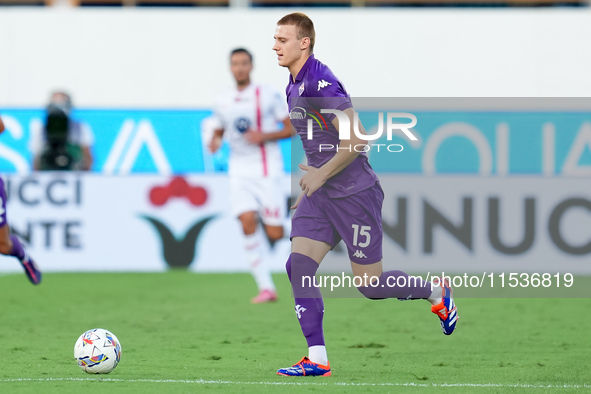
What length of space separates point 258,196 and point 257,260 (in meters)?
0.63

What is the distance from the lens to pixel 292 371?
5.70 metres

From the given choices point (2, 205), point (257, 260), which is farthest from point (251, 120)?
point (2, 205)

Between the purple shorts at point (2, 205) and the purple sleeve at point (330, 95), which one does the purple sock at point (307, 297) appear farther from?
the purple shorts at point (2, 205)

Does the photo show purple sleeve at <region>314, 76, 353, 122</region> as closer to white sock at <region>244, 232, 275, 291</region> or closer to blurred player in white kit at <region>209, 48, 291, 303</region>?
blurred player in white kit at <region>209, 48, 291, 303</region>

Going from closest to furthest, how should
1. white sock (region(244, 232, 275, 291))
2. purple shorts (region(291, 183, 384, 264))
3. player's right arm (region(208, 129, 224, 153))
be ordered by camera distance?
1. purple shorts (region(291, 183, 384, 264))
2. white sock (region(244, 232, 275, 291))
3. player's right arm (region(208, 129, 224, 153))

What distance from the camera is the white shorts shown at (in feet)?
33.1

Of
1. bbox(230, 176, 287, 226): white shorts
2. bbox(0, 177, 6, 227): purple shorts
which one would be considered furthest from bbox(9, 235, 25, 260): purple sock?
bbox(230, 176, 287, 226): white shorts

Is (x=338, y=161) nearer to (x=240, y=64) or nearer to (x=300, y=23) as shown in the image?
(x=300, y=23)

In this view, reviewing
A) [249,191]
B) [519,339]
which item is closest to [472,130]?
[249,191]

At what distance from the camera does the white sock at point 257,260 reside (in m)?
10.2

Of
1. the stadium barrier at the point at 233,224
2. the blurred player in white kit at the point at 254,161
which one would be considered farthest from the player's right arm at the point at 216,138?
the stadium barrier at the point at 233,224

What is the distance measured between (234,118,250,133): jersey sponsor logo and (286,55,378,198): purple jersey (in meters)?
4.31

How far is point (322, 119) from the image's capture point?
568 centimetres

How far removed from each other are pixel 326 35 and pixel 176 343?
10.6m
